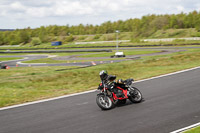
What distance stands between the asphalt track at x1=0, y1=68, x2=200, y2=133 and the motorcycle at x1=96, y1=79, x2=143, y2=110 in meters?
0.27

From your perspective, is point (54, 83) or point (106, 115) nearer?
point (106, 115)

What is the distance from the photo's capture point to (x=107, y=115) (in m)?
9.21

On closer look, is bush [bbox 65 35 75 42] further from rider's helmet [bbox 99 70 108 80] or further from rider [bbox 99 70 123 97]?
rider's helmet [bbox 99 70 108 80]

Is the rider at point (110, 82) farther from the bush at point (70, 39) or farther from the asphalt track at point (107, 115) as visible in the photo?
the bush at point (70, 39)

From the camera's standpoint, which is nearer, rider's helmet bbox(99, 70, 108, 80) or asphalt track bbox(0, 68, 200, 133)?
asphalt track bbox(0, 68, 200, 133)

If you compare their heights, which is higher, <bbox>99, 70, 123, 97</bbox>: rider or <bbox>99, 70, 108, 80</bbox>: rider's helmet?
<bbox>99, 70, 108, 80</bbox>: rider's helmet

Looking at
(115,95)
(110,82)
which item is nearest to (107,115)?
(115,95)

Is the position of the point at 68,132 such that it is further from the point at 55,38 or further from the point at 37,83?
the point at 55,38

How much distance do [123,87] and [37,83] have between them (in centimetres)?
783

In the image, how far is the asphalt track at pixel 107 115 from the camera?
7.80 metres

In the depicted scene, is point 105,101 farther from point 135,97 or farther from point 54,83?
point 54,83

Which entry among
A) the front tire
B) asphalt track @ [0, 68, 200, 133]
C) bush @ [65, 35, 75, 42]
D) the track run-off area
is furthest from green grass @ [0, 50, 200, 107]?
bush @ [65, 35, 75, 42]

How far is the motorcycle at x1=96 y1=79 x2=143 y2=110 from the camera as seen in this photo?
1003cm

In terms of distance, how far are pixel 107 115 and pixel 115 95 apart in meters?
1.37
